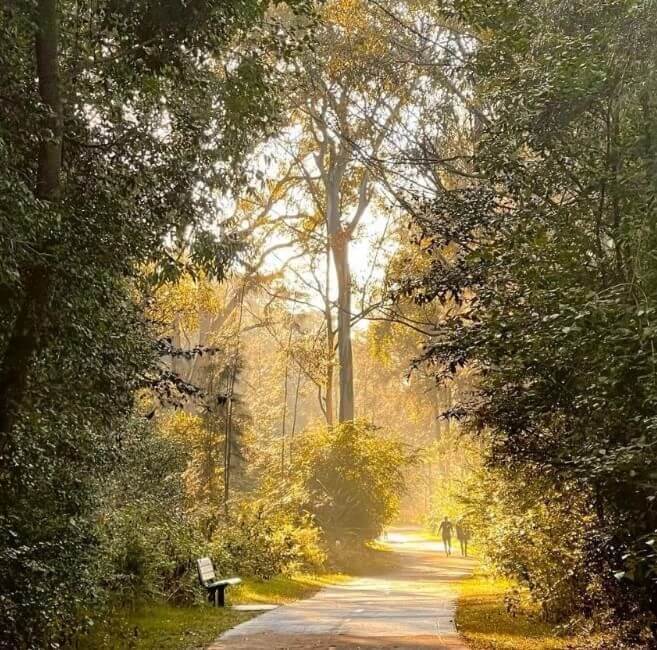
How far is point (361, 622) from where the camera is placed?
11617 millimetres

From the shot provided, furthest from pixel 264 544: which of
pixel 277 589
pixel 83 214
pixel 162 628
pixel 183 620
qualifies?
pixel 83 214

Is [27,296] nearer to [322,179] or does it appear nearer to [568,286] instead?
[568,286]

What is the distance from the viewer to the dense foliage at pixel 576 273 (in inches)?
239

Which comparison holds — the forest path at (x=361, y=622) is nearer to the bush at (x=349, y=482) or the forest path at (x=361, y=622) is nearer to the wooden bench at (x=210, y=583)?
the wooden bench at (x=210, y=583)

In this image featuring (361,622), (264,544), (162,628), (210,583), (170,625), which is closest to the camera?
(162,628)

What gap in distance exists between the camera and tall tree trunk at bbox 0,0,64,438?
250 inches

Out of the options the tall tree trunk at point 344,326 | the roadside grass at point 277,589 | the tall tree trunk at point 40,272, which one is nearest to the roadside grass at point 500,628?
the roadside grass at point 277,589

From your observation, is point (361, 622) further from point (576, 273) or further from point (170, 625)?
point (576, 273)

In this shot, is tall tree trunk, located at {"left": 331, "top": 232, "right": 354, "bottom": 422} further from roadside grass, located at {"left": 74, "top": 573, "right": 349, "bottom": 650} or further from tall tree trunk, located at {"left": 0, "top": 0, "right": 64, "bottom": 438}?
tall tree trunk, located at {"left": 0, "top": 0, "right": 64, "bottom": 438}

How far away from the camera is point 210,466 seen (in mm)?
25234

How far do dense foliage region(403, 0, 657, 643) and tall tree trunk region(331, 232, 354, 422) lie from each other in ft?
62.7

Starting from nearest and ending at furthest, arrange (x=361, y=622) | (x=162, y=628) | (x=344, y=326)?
(x=162, y=628)
(x=361, y=622)
(x=344, y=326)

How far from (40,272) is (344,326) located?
2291cm

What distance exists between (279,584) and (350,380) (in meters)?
11.2
